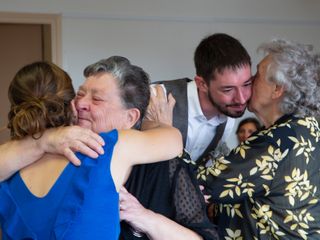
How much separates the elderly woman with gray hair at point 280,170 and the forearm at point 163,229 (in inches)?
7.4

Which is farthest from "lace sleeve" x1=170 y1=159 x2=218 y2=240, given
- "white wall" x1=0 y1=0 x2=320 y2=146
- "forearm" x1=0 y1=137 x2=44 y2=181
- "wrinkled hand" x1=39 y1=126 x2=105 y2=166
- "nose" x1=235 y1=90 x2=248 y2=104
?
"white wall" x1=0 y1=0 x2=320 y2=146

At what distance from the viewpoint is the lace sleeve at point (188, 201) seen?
126 cm

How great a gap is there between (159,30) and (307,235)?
299 centimetres

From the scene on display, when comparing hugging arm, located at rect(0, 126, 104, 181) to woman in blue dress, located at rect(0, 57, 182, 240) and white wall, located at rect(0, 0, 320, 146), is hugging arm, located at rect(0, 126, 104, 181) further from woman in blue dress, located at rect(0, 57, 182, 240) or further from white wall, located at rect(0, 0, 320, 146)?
white wall, located at rect(0, 0, 320, 146)

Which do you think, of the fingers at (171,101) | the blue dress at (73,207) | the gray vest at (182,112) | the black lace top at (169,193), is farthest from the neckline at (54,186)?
the gray vest at (182,112)

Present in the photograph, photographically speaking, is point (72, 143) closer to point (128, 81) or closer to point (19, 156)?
point (19, 156)

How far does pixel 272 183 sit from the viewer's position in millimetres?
1422

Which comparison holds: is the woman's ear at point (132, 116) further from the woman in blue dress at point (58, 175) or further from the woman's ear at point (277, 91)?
the woman's ear at point (277, 91)

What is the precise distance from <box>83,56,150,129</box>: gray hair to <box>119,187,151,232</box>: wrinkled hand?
0.23 m

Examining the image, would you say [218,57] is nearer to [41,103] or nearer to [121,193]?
[121,193]

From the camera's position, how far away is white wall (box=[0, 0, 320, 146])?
3969 mm

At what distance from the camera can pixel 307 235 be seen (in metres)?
1.47

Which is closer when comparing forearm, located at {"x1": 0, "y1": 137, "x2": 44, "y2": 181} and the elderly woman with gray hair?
forearm, located at {"x1": 0, "y1": 137, "x2": 44, "y2": 181}

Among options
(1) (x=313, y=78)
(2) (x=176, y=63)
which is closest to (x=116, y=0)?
(2) (x=176, y=63)
